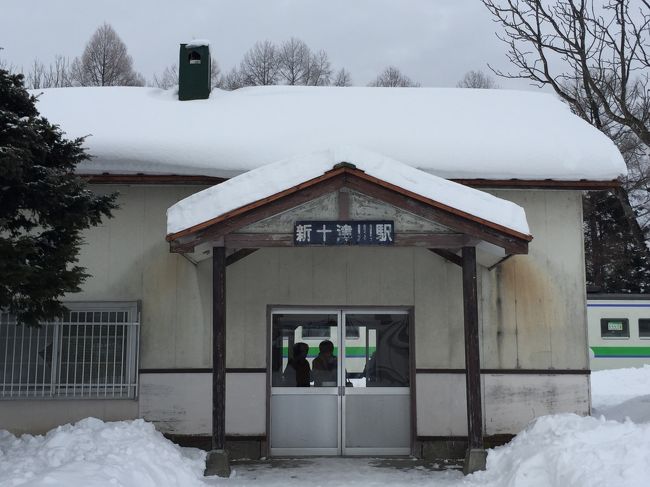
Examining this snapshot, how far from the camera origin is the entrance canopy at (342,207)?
777 cm

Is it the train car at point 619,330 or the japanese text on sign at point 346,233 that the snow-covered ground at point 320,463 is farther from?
the train car at point 619,330

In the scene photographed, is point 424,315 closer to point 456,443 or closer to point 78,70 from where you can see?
point 456,443

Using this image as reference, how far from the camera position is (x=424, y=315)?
9.65 m

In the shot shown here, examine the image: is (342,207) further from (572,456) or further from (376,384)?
(572,456)

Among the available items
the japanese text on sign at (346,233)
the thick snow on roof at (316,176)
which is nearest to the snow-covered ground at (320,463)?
the thick snow on roof at (316,176)

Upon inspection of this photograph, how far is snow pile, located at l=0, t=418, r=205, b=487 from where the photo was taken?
6.18 m

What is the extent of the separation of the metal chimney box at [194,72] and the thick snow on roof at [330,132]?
249 mm

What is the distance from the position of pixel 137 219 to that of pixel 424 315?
4.22m

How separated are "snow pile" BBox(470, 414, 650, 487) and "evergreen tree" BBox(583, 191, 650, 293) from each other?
92.0 ft

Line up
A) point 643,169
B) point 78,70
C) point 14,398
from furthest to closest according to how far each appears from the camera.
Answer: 1. point 78,70
2. point 643,169
3. point 14,398

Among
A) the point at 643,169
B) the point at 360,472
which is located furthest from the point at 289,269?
the point at 643,169

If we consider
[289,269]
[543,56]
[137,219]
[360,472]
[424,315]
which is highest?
[543,56]

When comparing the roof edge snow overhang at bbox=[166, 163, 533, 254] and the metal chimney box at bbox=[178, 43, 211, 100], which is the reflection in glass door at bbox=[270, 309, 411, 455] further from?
the metal chimney box at bbox=[178, 43, 211, 100]

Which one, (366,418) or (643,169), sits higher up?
(643,169)
